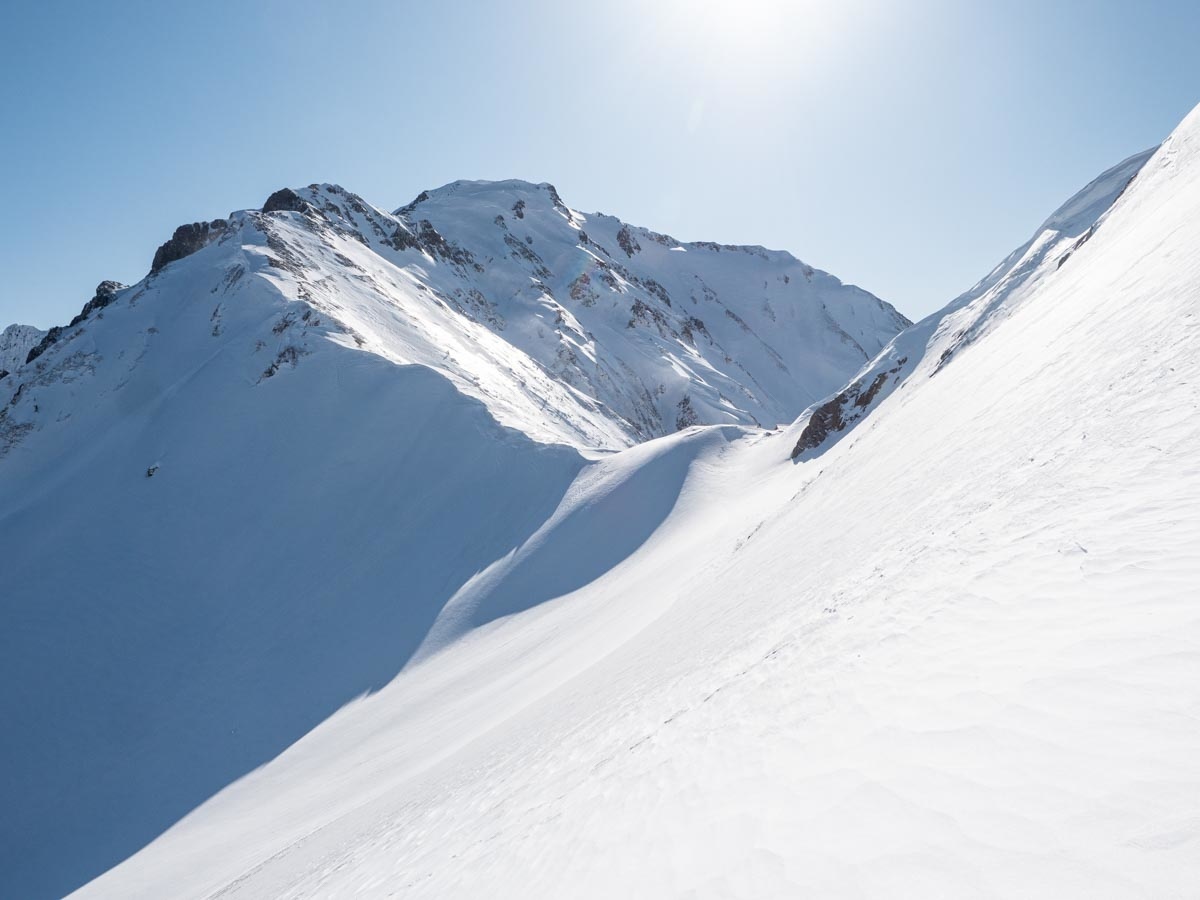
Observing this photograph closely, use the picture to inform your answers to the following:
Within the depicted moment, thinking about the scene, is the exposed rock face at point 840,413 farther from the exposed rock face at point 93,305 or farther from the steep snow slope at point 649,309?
the exposed rock face at point 93,305

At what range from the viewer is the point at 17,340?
129 m

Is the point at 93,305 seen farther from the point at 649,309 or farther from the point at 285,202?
the point at 649,309

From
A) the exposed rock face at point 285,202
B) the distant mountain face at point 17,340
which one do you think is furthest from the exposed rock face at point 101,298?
the distant mountain face at point 17,340

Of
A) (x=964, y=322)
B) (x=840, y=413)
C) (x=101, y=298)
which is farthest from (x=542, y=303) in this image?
(x=964, y=322)

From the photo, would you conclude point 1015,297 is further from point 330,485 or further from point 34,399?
point 34,399

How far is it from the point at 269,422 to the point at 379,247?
34729 millimetres

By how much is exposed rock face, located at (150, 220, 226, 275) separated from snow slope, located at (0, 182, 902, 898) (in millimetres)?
6340

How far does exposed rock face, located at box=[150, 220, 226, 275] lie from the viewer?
173 feet

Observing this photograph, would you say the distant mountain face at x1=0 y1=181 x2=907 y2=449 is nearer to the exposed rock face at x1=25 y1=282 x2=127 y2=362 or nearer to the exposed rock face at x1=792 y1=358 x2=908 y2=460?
the exposed rock face at x1=25 y1=282 x2=127 y2=362

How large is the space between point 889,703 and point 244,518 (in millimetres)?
29329

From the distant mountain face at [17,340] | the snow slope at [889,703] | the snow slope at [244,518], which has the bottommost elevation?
the snow slope at [889,703]

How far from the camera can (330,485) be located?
95.7 feet

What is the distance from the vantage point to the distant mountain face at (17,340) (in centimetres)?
12412

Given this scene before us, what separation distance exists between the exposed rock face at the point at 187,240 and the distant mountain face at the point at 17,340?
334ft
